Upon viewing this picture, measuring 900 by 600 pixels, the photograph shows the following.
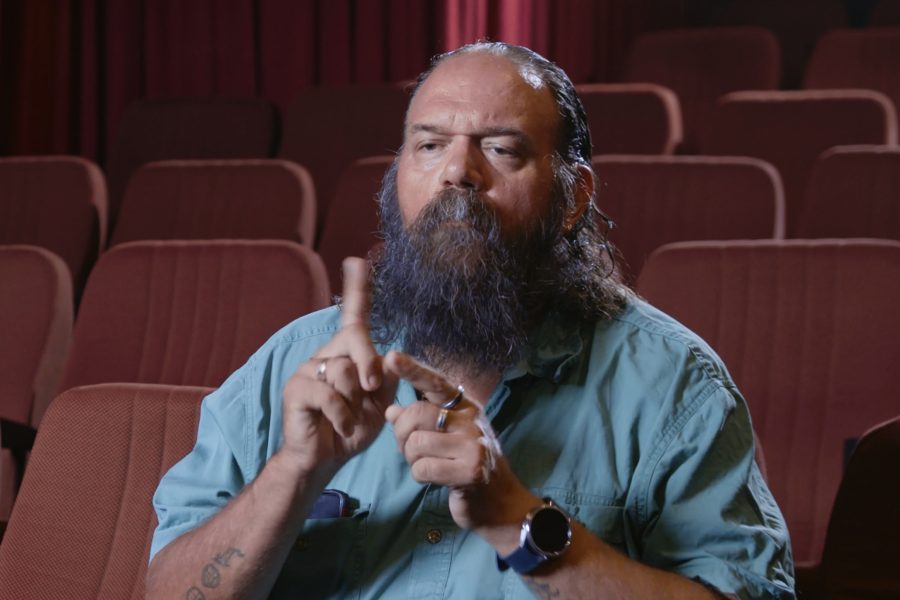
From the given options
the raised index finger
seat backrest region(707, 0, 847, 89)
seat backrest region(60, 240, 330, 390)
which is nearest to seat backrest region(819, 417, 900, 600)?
the raised index finger

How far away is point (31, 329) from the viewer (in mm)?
1477

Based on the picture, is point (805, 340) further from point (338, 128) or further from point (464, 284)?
point (338, 128)

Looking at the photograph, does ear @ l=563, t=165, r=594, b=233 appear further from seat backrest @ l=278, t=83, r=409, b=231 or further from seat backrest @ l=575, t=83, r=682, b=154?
seat backrest @ l=278, t=83, r=409, b=231

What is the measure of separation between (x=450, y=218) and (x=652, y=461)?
0.59 ft

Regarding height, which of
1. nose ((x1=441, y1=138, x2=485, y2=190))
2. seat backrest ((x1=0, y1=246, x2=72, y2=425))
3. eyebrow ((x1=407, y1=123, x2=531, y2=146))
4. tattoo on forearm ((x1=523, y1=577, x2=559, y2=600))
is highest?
eyebrow ((x1=407, y1=123, x2=531, y2=146))

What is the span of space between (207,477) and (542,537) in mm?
235

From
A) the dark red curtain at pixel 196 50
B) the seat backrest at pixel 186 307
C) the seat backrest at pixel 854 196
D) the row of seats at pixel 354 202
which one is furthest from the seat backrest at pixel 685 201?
the dark red curtain at pixel 196 50

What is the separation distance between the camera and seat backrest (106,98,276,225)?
2338mm

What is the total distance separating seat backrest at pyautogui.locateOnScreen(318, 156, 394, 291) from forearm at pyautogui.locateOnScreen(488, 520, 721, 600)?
1.04 meters

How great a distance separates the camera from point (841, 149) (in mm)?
1713

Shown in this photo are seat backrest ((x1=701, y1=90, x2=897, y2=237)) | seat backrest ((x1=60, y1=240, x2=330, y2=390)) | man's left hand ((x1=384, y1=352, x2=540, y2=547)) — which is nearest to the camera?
man's left hand ((x1=384, y1=352, x2=540, y2=547))

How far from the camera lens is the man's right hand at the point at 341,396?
0.62m

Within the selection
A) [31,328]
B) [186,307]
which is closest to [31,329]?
[31,328]

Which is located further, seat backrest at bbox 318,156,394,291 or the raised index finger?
seat backrest at bbox 318,156,394,291
